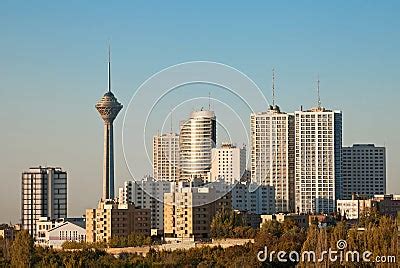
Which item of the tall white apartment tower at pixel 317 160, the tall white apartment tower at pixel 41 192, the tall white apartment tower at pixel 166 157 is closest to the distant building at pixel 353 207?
the tall white apartment tower at pixel 317 160

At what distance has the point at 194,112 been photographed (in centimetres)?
1423

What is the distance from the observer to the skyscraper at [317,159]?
2302 centimetres

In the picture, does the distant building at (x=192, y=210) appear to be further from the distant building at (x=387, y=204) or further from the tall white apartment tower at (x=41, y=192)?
the tall white apartment tower at (x=41, y=192)

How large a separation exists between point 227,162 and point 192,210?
2233 mm

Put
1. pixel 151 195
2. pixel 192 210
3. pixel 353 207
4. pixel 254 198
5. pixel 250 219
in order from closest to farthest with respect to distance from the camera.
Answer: pixel 192 210 → pixel 250 219 → pixel 151 195 → pixel 353 207 → pixel 254 198

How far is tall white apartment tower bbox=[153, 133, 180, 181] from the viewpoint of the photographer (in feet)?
49.5

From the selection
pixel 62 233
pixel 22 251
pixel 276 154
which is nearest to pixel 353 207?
pixel 276 154

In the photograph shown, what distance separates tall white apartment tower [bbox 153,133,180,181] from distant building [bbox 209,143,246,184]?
0.58 m

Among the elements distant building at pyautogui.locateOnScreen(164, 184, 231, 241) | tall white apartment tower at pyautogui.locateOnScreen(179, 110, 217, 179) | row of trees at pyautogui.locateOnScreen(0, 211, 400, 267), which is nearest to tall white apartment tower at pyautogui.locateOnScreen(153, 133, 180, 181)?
tall white apartment tower at pyautogui.locateOnScreen(179, 110, 217, 179)

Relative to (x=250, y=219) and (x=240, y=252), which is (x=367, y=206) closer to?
(x=250, y=219)

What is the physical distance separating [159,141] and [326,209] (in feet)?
28.4

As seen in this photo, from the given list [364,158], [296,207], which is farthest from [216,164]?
[364,158]

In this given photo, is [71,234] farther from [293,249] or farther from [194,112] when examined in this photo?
[293,249]

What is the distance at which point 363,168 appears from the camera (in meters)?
24.9
